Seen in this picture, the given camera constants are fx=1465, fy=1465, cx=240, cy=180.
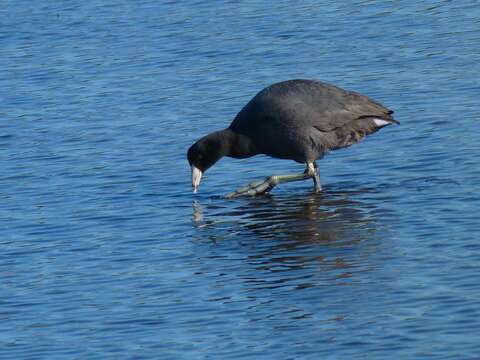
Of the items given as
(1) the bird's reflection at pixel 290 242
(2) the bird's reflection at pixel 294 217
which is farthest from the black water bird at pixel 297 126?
(1) the bird's reflection at pixel 290 242

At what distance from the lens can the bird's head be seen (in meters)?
16.4

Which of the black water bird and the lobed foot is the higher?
the black water bird

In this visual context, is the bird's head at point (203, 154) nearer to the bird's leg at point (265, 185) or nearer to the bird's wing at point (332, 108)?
the bird's leg at point (265, 185)

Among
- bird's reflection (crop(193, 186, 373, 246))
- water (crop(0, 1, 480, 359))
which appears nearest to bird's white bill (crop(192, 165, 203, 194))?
water (crop(0, 1, 480, 359))

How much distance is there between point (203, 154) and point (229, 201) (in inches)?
28.9

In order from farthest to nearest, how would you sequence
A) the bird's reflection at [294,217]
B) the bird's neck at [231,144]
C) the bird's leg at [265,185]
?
1. the bird's neck at [231,144]
2. the bird's leg at [265,185]
3. the bird's reflection at [294,217]

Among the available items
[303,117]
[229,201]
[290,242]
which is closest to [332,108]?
[303,117]

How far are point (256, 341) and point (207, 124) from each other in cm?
863

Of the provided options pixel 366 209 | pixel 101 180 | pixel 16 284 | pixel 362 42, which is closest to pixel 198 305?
pixel 16 284

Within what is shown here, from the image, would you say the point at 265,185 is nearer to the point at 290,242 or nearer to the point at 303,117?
the point at 303,117

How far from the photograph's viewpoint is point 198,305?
1189 centimetres

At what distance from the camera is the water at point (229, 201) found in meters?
11.2

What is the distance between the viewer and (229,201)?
632 inches

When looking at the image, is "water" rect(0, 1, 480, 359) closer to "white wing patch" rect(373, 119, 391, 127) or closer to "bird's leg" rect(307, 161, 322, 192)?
"bird's leg" rect(307, 161, 322, 192)
